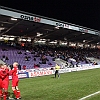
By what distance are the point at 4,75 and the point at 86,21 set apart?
47.5 metres

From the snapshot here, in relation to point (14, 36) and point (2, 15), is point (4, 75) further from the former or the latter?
point (14, 36)

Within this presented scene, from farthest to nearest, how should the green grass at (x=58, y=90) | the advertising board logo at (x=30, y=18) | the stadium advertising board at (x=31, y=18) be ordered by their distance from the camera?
the advertising board logo at (x=30, y=18)
the stadium advertising board at (x=31, y=18)
the green grass at (x=58, y=90)

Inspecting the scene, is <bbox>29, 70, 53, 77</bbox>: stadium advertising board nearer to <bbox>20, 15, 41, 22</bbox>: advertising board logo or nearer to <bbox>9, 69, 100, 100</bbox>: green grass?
<bbox>20, 15, 41, 22</bbox>: advertising board logo

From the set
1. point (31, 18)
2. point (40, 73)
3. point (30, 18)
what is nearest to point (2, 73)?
point (40, 73)

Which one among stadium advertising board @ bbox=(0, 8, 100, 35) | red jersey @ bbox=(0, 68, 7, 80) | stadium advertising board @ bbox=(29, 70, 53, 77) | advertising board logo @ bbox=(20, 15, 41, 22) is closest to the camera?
red jersey @ bbox=(0, 68, 7, 80)

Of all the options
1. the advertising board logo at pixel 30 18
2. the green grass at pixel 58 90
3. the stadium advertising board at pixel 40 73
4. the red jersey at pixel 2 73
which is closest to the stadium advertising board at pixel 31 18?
the advertising board logo at pixel 30 18

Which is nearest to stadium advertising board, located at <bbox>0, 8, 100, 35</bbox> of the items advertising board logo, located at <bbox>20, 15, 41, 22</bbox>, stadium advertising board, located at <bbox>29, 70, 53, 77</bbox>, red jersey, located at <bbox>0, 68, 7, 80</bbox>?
advertising board logo, located at <bbox>20, 15, 41, 22</bbox>

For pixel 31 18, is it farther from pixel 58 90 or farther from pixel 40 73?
pixel 58 90

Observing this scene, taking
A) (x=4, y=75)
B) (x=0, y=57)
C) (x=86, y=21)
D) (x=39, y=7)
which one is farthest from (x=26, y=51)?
(x=4, y=75)

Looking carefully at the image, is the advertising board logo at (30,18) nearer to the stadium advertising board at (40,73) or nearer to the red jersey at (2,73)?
the stadium advertising board at (40,73)

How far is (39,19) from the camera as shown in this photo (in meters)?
34.4

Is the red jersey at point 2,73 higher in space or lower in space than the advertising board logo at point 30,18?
lower

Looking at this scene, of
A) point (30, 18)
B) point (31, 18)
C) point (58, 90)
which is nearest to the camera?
point (58, 90)

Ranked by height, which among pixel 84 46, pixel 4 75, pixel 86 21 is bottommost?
pixel 4 75
